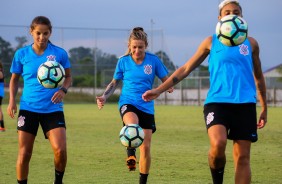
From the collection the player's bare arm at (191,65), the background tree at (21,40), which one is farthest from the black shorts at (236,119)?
the background tree at (21,40)

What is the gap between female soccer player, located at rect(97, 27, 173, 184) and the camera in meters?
9.55

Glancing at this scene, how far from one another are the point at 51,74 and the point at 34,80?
1.42 feet

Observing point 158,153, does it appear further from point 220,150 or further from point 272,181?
point 220,150

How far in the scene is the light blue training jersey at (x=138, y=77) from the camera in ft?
32.1

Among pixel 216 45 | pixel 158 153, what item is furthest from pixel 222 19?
pixel 158 153

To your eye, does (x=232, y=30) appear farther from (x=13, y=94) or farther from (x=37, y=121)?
(x=13, y=94)

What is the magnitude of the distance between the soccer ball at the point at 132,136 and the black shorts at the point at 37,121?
89 centimetres

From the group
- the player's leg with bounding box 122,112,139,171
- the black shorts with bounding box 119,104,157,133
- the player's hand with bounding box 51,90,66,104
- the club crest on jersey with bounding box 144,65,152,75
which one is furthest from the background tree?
the player's hand with bounding box 51,90,66,104

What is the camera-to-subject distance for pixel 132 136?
28.8ft

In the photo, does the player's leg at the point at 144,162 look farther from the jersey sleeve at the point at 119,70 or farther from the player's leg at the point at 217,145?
the player's leg at the point at 217,145

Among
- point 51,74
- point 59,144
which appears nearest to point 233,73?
point 51,74

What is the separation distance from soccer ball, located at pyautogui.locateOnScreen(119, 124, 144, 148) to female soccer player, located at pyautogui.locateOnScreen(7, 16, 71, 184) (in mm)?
885

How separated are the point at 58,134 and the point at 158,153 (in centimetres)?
573

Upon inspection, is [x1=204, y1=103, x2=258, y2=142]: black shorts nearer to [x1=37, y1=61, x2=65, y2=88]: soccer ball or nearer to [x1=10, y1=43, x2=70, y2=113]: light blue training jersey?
[x1=37, y1=61, x2=65, y2=88]: soccer ball
